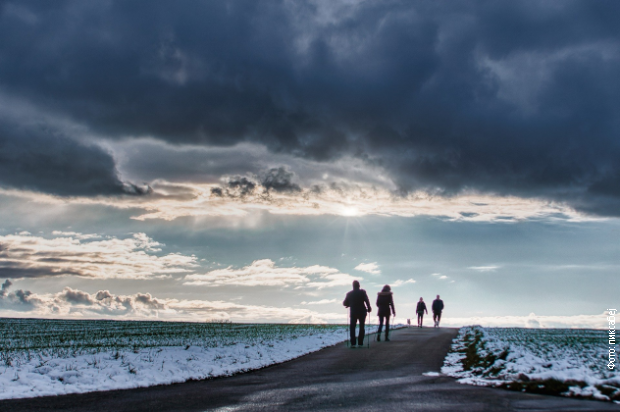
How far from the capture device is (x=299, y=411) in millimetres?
6902

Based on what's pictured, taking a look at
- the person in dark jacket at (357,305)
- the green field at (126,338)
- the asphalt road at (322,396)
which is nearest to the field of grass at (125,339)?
the green field at (126,338)

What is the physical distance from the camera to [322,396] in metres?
8.16

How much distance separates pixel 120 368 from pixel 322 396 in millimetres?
6065

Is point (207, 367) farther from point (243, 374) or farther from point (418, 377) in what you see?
point (418, 377)

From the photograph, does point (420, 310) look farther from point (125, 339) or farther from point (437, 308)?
point (125, 339)

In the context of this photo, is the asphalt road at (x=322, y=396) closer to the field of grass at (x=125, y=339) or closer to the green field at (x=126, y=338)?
the field of grass at (x=125, y=339)

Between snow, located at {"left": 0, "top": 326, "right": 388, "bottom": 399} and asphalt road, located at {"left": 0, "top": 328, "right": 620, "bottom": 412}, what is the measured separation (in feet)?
2.38

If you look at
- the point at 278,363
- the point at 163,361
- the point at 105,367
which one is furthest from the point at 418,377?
the point at 105,367

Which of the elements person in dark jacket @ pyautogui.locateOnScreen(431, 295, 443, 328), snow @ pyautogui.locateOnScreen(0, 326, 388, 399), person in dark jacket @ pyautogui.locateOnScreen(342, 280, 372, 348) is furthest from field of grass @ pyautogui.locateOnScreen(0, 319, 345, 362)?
person in dark jacket @ pyautogui.locateOnScreen(431, 295, 443, 328)

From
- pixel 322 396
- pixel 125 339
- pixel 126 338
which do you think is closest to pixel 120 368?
pixel 322 396

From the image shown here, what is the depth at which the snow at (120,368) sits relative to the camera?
32.1 ft

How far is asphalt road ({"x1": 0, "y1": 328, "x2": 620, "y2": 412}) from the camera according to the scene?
7102 millimetres

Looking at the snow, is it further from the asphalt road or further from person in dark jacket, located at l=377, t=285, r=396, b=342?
person in dark jacket, located at l=377, t=285, r=396, b=342

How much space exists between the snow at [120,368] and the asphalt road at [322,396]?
727 millimetres
